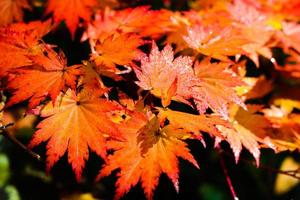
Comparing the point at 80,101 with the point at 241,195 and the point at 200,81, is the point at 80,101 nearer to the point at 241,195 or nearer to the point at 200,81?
the point at 200,81

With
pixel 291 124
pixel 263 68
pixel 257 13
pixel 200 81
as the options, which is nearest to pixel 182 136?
pixel 200 81

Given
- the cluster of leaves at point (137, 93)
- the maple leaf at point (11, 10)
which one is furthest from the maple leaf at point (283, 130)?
the maple leaf at point (11, 10)

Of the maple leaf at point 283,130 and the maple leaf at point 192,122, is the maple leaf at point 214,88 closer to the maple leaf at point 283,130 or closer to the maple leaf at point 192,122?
the maple leaf at point 192,122

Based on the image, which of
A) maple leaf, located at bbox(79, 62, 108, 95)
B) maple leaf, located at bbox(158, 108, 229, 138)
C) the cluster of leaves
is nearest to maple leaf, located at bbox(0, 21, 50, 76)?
the cluster of leaves

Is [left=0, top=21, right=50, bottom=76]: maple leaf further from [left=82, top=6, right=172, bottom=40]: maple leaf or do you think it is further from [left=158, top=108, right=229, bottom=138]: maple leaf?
[left=158, top=108, right=229, bottom=138]: maple leaf

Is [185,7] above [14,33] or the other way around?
the other way around
